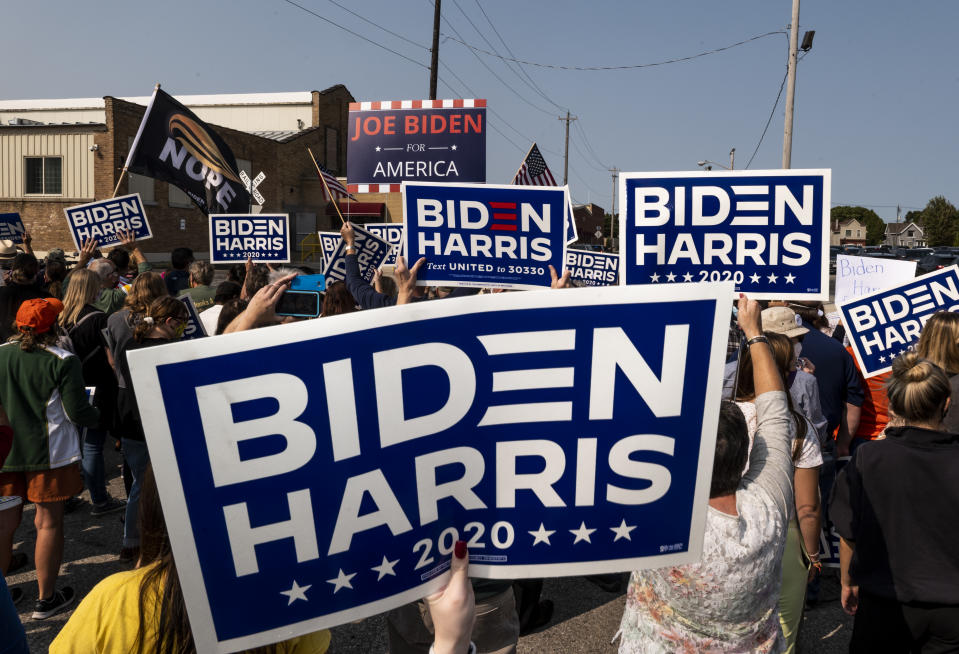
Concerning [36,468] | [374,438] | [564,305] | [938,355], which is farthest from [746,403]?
[36,468]

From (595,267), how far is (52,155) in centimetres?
2660

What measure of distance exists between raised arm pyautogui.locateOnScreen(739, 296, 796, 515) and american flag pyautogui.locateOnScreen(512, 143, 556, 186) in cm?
844

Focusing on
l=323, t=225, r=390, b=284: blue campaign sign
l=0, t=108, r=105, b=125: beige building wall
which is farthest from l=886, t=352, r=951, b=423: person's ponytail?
l=0, t=108, r=105, b=125: beige building wall

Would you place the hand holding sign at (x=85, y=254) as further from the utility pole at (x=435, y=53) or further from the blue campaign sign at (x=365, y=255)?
the utility pole at (x=435, y=53)

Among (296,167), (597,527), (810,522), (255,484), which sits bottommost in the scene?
(810,522)

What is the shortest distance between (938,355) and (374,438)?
3580mm

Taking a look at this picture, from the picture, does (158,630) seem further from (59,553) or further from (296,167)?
(296,167)

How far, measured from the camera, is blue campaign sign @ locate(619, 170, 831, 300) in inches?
140

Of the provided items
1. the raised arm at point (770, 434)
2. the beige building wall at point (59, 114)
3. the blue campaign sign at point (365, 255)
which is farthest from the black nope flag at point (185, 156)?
the beige building wall at point (59, 114)

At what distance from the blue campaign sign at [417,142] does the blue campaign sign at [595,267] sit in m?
2.04

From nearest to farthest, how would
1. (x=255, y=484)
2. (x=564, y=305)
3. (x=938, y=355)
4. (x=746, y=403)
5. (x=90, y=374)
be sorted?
1. (x=255, y=484)
2. (x=564, y=305)
3. (x=746, y=403)
4. (x=938, y=355)
5. (x=90, y=374)

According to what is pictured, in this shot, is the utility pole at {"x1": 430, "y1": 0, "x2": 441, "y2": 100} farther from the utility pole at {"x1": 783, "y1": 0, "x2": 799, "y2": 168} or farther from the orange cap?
the orange cap

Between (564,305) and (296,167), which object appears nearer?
(564,305)

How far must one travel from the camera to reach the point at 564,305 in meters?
1.50
